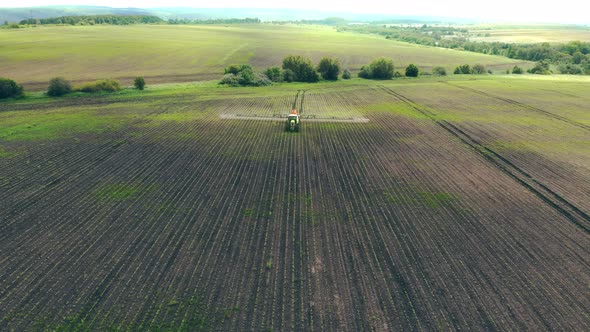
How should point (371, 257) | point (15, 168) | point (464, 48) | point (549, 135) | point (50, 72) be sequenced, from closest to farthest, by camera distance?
point (371, 257) < point (15, 168) < point (549, 135) < point (50, 72) < point (464, 48)

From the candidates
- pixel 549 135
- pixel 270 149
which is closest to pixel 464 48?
pixel 549 135

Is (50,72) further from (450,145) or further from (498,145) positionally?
(498,145)

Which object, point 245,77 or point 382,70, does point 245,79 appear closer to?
point 245,77

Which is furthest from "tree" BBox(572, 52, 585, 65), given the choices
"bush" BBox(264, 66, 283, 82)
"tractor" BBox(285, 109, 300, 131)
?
"tractor" BBox(285, 109, 300, 131)

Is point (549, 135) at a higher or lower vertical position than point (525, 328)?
higher

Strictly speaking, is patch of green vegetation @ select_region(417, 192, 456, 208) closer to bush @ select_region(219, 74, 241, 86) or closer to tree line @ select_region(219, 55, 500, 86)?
bush @ select_region(219, 74, 241, 86)
